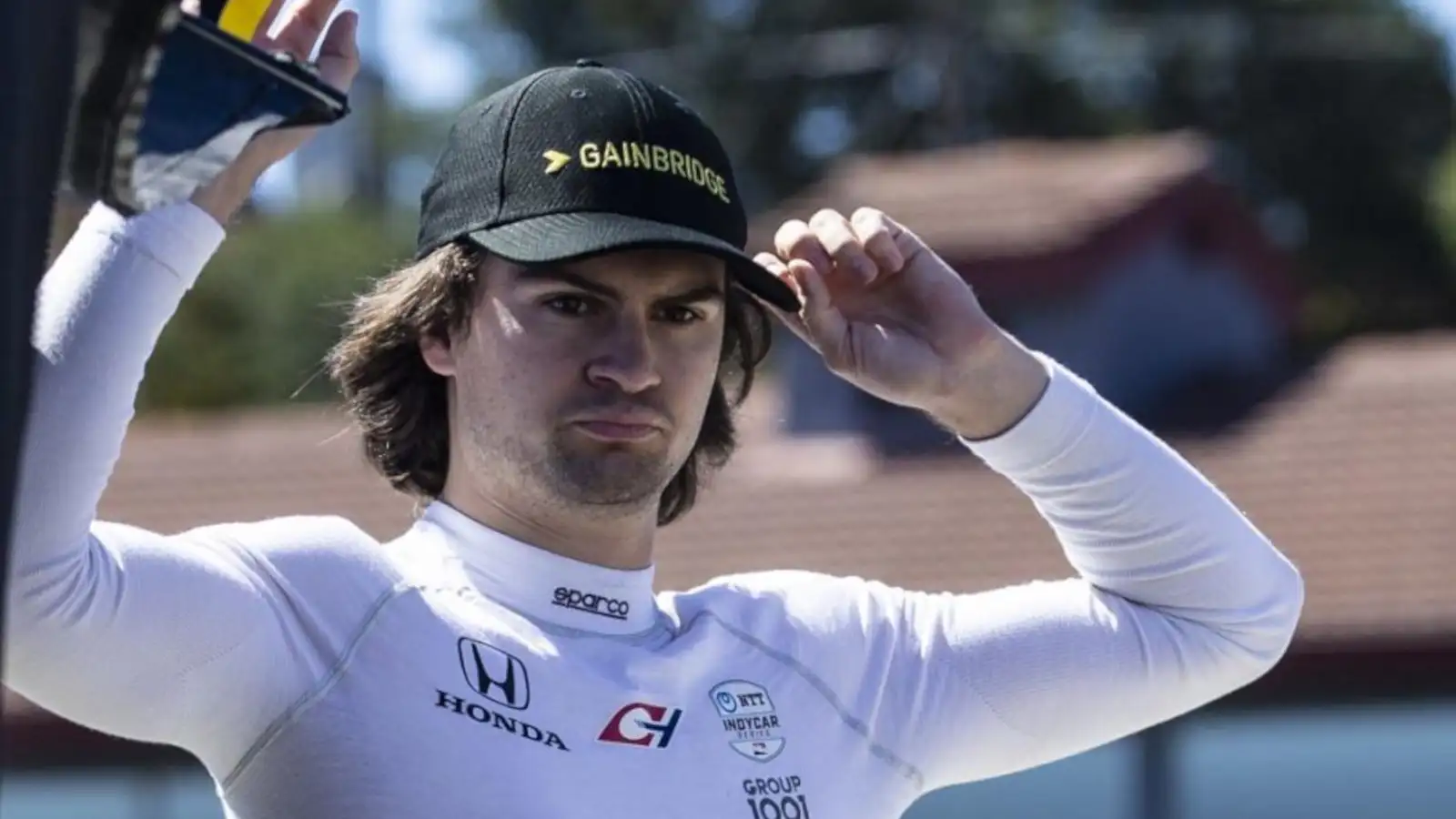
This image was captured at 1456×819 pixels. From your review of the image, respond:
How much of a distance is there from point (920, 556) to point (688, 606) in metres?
10.5

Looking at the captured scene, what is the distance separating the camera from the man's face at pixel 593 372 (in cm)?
253

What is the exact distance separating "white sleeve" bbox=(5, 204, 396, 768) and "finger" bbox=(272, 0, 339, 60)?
177 mm

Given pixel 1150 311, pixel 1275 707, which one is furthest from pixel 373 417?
pixel 1150 311

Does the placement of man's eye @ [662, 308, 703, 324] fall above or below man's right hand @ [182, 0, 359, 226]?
below

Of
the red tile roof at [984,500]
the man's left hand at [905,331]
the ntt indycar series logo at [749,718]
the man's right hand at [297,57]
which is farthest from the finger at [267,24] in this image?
the red tile roof at [984,500]

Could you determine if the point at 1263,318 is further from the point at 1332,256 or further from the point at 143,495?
the point at 1332,256

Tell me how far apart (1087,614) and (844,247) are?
496mm

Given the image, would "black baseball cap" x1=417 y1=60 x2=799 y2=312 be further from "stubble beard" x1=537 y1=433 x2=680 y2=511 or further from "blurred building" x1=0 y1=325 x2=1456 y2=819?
"blurred building" x1=0 y1=325 x2=1456 y2=819

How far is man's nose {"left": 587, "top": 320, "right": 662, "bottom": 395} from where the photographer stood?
2.52 metres

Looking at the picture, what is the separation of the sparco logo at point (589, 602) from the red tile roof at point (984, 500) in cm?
935

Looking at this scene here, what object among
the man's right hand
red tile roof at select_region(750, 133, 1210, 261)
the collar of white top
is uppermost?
the man's right hand

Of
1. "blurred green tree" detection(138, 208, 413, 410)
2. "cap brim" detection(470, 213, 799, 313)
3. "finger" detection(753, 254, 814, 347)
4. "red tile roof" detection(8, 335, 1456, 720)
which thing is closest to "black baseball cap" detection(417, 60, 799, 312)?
"cap brim" detection(470, 213, 799, 313)

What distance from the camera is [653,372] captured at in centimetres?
254

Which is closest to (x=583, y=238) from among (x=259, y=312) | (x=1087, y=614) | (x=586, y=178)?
(x=586, y=178)
